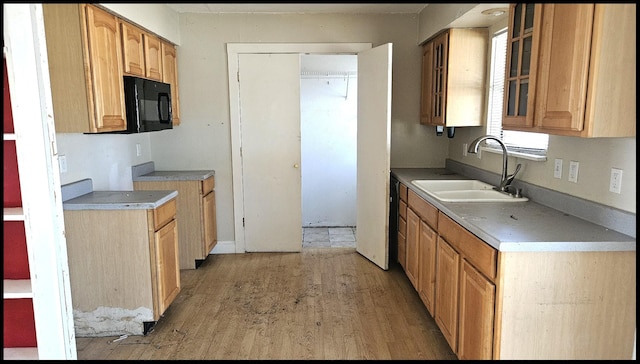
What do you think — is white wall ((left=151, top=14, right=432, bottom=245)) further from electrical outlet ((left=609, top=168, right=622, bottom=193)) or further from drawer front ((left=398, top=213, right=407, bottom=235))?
electrical outlet ((left=609, top=168, right=622, bottom=193))

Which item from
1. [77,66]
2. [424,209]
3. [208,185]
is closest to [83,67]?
[77,66]

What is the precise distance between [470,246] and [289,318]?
1.41m

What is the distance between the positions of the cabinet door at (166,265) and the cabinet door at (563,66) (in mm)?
2255

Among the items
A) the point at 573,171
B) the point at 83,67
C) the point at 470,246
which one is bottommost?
the point at 470,246

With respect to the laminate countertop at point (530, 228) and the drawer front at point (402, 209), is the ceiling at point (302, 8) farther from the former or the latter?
the laminate countertop at point (530, 228)

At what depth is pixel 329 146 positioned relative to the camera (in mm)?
5566

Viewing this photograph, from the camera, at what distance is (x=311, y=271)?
3.73m

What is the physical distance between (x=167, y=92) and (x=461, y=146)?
102 inches

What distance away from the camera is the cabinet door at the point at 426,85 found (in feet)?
12.2

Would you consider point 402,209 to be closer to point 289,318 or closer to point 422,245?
point 422,245

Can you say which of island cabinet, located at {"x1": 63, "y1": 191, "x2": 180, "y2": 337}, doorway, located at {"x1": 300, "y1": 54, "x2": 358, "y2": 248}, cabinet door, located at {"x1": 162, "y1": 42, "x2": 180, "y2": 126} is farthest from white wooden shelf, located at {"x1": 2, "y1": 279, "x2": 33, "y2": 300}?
doorway, located at {"x1": 300, "y1": 54, "x2": 358, "y2": 248}

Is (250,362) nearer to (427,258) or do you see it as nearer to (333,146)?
(427,258)

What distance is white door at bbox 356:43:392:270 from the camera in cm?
352

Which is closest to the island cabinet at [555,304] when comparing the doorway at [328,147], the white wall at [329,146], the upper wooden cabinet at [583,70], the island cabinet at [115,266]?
the upper wooden cabinet at [583,70]
